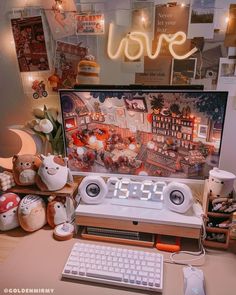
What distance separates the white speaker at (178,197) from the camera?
853 mm

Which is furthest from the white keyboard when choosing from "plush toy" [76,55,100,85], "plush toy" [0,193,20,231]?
"plush toy" [76,55,100,85]

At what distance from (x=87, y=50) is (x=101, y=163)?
53cm

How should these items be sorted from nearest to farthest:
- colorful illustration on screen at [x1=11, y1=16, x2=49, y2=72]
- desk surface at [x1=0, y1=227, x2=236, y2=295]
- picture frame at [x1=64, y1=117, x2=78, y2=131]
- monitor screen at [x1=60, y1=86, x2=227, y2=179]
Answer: desk surface at [x1=0, y1=227, x2=236, y2=295]
monitor screen at [x1=60, y1=86, x2=227, y2=179]
picture frame at [x1=64, y1=117, x2=78, y2=131]
colorful illustration on screen at [x1=11, y1=16, x2=49, y2=72]

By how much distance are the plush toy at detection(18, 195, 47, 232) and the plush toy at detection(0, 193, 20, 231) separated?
3cm

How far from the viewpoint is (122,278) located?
69 cm

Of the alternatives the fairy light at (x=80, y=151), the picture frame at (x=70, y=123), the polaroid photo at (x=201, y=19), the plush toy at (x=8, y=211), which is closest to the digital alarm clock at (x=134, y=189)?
the fairy light at (x=80, y=151)

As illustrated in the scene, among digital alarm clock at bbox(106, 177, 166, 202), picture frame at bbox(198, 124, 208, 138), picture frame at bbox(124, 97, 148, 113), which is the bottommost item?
digital alarm clock at bbox(106, 177, 166, 202)

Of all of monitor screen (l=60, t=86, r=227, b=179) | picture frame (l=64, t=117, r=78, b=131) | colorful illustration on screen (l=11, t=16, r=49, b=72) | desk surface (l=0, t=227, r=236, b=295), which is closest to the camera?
desk surface (l=0, t=227, r=236, b=295)

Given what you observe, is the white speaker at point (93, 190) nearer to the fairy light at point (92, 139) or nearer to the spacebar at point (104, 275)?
the fairy light at point (92, 139)

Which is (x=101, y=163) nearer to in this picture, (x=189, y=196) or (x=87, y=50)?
(x=189, y=196)

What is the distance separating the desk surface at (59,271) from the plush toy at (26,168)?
0.23m

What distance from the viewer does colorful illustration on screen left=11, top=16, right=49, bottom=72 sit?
1.09m

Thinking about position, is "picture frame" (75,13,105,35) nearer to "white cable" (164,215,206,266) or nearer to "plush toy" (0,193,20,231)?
"plush toy" (0,193,20,231)

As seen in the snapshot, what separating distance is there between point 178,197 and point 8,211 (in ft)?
2.18
